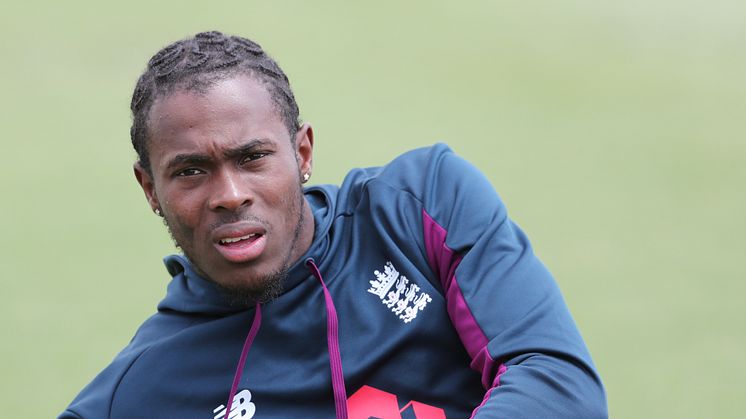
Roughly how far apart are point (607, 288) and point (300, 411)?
2.11 meters

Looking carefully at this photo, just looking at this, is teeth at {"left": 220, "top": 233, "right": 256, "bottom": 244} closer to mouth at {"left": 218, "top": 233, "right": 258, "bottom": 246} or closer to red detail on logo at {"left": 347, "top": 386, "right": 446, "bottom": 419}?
mouth at {"left": 218, "top": 233, "right": 258, "bottom": 246}

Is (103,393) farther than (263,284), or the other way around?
(103,393)

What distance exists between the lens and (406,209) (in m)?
2.26

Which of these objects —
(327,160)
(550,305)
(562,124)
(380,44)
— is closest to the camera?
(550,305)

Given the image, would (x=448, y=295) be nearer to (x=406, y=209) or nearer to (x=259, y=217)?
(x=406, y=209)

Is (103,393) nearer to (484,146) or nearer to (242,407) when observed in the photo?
(242,407)

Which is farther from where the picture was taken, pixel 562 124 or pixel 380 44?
pixel 380 44

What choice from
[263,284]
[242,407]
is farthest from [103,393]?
[263,284]

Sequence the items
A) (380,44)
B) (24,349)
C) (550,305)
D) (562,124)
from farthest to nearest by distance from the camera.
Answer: (380,44) → (562,124) → (24,349) → (550,305)

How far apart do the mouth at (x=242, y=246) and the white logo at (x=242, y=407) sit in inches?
10.4

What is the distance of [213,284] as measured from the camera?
233cm

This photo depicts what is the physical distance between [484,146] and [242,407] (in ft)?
9.71

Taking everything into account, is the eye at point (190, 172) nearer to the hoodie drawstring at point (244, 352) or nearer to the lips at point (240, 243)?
the lips at point (240, 243)

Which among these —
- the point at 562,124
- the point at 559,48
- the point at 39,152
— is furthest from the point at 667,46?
the point at 39,152
